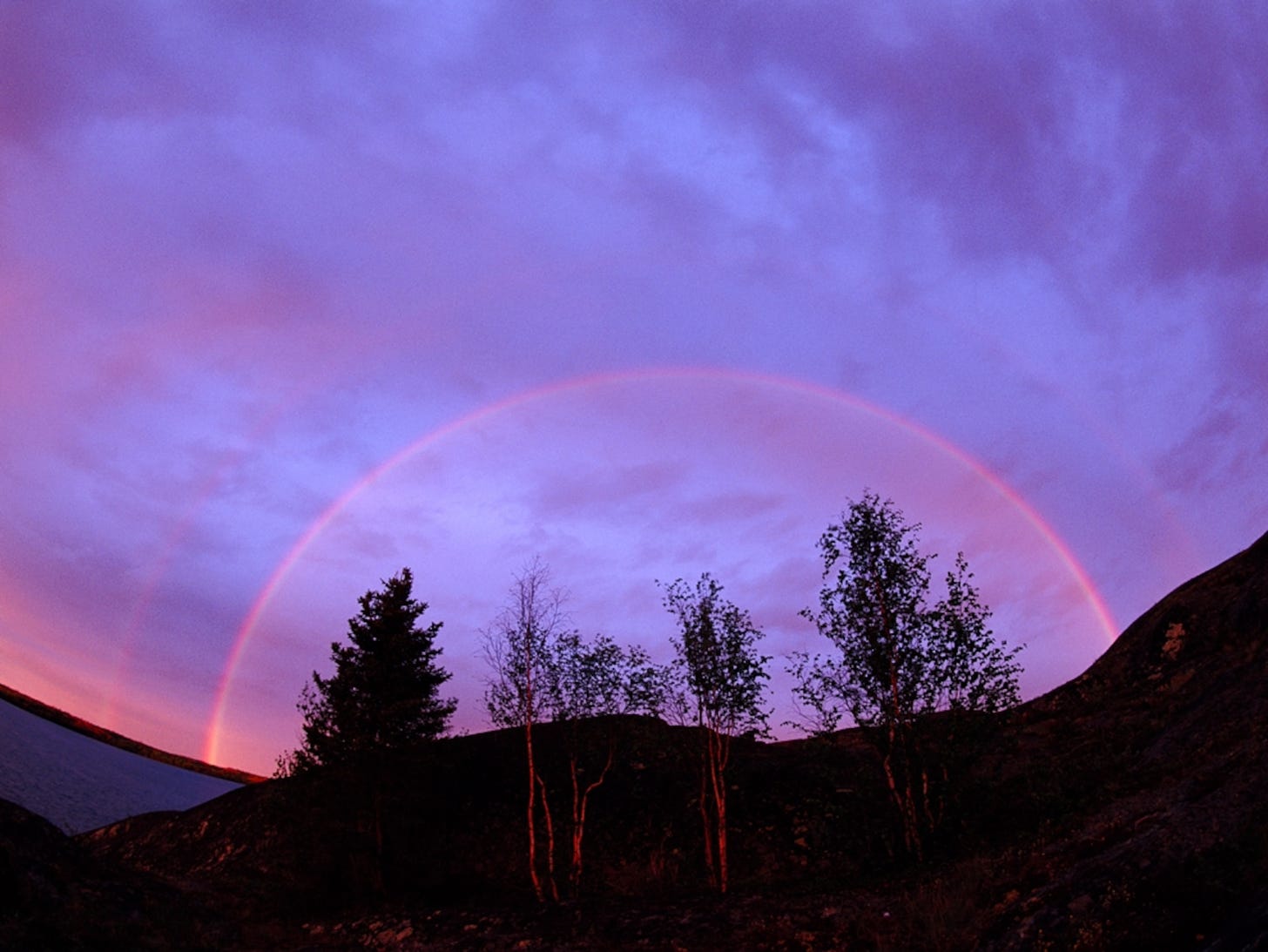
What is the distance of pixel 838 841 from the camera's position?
110ft

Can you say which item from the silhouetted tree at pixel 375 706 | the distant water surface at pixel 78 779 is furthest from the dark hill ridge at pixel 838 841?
the distant water surface at pixel 78 779

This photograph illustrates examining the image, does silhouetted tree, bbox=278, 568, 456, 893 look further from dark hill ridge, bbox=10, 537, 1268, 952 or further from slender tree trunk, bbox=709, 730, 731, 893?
slender tree trunk, bbox=709, 730, 731, 893

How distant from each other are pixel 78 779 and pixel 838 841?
97.4 m

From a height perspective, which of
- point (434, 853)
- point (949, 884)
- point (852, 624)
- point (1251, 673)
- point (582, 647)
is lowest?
point (949, 884)

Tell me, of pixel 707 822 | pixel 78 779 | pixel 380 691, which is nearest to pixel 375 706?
pixel 380 691

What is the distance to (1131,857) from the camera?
1552 centimetres

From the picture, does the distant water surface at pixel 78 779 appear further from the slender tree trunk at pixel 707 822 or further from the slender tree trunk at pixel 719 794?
the slender tree trunk at pixel 719 794

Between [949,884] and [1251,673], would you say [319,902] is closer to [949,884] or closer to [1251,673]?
[949,884]

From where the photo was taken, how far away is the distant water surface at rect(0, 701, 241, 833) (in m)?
73.4

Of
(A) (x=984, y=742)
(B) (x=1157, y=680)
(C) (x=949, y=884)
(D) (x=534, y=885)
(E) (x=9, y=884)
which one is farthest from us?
(B) (x=1157, y=680)

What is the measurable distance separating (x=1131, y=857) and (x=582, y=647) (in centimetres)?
2635

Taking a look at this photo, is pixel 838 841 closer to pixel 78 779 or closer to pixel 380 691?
pixel 380 691

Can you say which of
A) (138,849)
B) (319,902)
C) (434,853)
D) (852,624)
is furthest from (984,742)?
(138,849)

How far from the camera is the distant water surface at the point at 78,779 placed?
73375mm
